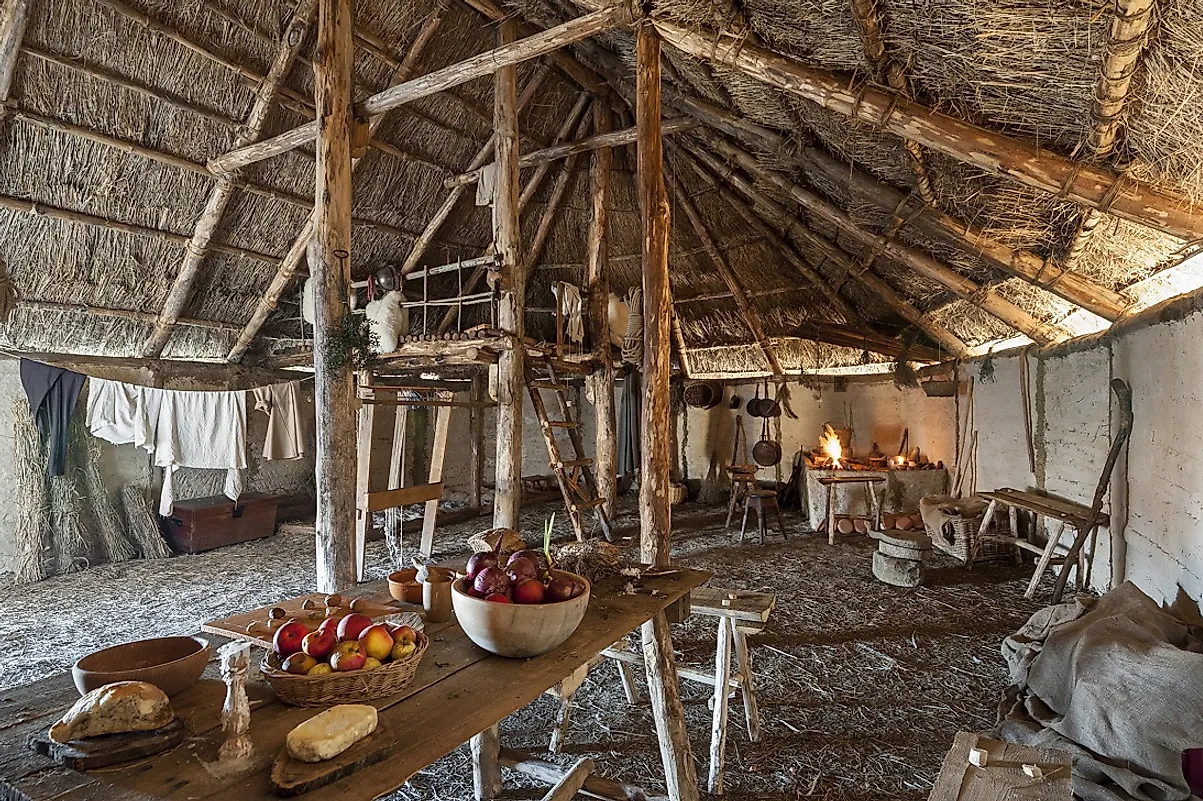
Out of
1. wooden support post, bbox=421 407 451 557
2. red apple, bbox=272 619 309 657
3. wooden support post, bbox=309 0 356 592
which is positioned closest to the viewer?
red apple, bbox=272 619 309 657

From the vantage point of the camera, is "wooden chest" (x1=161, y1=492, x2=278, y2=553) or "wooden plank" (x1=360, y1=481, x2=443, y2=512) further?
"wooden chest" (x1=161, y1=492, x2=278, y2=553)

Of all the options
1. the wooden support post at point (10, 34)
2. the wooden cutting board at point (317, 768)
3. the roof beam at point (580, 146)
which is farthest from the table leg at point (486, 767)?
the wooden support post at point (10, 34)

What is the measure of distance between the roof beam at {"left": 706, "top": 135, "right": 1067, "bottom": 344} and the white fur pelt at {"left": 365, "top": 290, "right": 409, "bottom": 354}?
353 centimetres

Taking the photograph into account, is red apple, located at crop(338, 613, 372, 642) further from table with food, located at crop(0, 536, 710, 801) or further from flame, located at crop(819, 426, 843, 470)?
flame, located at crop(819, 426, 843, 470)

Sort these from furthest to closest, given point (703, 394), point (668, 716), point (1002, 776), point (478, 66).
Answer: point (703, 394)
point (478, 66)
point (668, 716)
point (1002, 776)

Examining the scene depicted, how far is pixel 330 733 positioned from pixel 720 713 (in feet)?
6.74

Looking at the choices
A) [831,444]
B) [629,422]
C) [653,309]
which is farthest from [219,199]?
[831,444]

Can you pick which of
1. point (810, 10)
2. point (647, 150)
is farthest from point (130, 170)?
point (810, 10)

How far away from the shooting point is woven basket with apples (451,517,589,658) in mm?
1683

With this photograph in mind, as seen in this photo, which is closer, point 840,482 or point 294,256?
point 294,256

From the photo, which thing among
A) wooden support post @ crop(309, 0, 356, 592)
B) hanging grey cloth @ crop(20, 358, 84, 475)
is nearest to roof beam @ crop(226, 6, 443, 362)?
wooden support post @ crop(309, 0, 356, 592)

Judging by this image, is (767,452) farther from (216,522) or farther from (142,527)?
(142,527)

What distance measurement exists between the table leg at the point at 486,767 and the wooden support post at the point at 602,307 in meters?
4.85

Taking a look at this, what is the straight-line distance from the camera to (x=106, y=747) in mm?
1238
